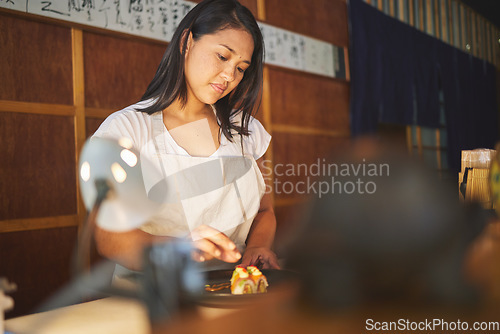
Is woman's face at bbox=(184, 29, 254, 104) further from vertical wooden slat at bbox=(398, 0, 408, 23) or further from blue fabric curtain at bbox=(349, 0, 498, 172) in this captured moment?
vertical wooden slat at bbox=(398, 0, 408, 23)

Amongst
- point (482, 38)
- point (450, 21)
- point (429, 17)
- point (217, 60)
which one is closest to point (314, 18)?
point (429, 17)

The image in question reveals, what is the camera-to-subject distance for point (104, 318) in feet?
2.27

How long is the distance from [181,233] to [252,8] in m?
2.39

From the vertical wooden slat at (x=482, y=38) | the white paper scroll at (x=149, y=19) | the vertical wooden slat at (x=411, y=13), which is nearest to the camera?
the white paper scroll at (x=149, y=19)

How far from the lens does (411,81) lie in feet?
15.5

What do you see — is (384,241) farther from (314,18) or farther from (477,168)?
(314,18)

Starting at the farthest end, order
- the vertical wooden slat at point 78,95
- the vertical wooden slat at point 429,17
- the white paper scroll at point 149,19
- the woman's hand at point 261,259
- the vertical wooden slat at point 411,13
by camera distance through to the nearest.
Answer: the vertical wooden slat at point 429,17 < the vertical wooden slat at point 411,13 < the vertical wooden slat at point 78,95 < the white paper scroll at point 149,19 < the woman's hand at point 261,259

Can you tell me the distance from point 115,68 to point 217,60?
1233 millimetres

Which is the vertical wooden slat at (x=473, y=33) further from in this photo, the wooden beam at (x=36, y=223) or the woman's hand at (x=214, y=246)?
the woman's hand at (x=214, y=246)

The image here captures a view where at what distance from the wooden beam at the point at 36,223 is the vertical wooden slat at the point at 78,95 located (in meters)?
0.05

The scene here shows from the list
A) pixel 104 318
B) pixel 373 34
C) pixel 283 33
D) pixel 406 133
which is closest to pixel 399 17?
pixel 373 34

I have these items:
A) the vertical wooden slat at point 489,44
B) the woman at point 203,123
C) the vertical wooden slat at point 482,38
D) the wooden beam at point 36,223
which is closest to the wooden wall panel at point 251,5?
the woman at point 203,123

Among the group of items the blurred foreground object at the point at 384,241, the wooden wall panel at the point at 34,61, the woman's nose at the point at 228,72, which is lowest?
the blurred foreground object at the point at 384,241

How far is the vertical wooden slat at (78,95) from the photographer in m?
2.21
